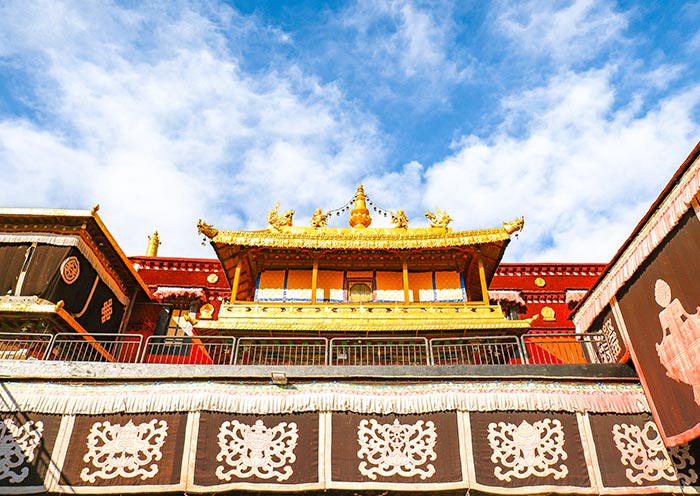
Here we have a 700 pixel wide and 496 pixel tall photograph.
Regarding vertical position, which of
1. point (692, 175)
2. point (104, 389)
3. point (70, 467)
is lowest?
point (70, 467)

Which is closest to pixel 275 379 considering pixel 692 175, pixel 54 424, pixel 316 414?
pixel 316 414

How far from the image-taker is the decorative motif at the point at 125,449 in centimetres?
838

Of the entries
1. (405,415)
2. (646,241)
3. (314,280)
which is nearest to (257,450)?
(405,415)

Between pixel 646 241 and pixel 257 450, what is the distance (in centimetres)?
736

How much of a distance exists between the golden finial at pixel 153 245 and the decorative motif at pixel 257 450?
641 inches

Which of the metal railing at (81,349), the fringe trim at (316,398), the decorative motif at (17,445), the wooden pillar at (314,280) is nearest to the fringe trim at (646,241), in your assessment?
the fringe trim at (316,398)

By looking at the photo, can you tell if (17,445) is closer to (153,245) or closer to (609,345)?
(609,345)

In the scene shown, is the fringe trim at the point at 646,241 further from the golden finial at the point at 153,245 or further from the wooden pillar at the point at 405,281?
the golden finial at the point at 153,245

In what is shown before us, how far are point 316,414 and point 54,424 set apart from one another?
443 centimetres

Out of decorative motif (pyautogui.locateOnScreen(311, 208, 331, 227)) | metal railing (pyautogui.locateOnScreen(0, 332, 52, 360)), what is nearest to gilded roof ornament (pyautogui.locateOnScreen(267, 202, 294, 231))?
decorative motif (pyautogui.locateOnScreen(311, 208, 331, 227))

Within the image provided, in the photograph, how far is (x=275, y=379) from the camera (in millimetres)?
9438

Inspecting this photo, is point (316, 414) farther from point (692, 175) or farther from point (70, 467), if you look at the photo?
point (692, 175)

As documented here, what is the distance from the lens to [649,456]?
8.53 meters

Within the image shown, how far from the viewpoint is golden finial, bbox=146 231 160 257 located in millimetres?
23453
